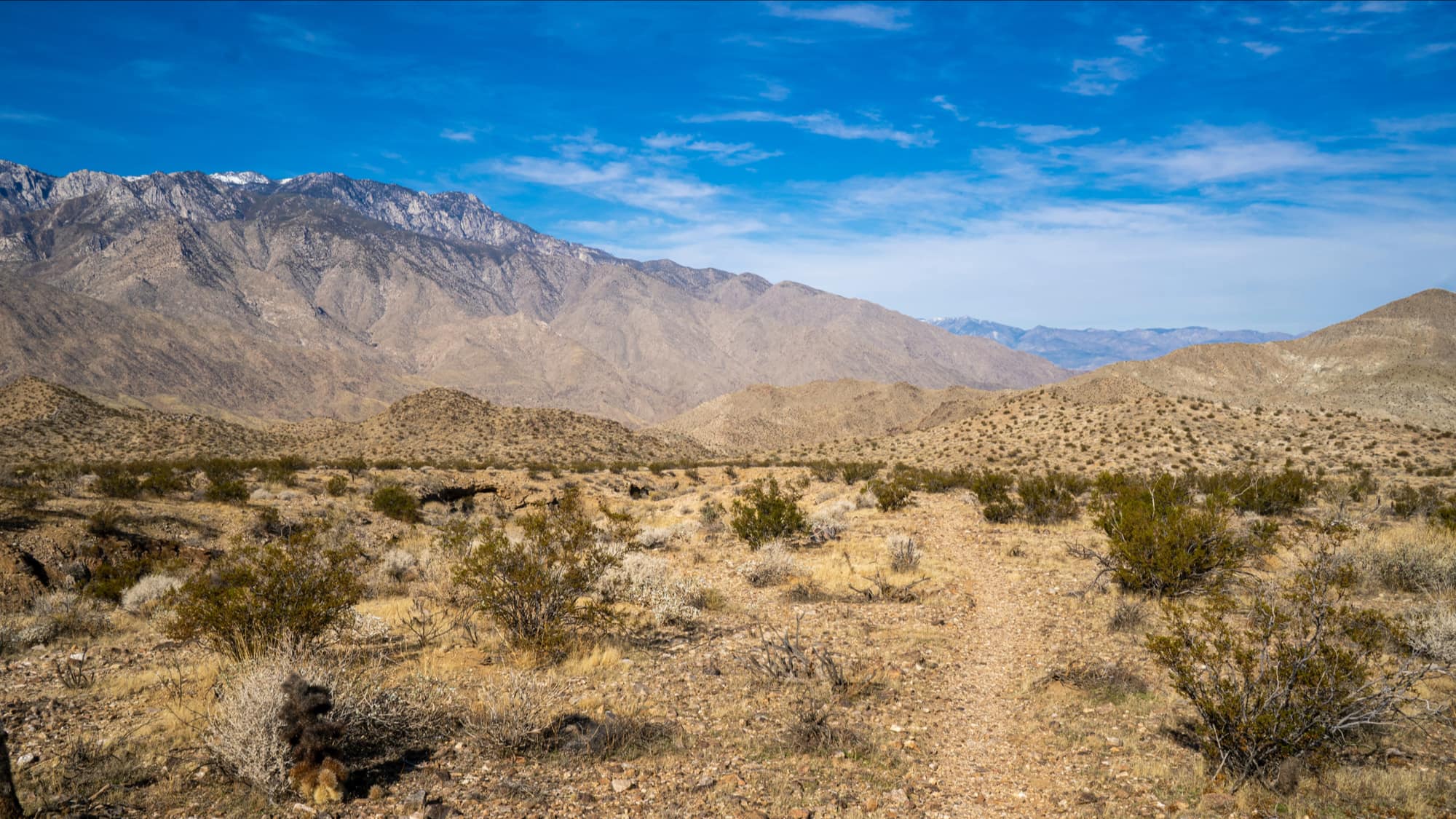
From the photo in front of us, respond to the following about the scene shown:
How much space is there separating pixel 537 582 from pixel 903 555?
8.33 m

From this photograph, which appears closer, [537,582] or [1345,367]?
[537,582]

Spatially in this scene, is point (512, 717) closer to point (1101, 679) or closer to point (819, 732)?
point (819, 732)

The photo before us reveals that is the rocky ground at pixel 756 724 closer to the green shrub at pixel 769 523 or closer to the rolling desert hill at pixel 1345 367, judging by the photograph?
the green shrub at pixel 769 523

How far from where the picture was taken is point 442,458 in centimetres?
4481

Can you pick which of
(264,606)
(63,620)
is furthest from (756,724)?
(63,620)

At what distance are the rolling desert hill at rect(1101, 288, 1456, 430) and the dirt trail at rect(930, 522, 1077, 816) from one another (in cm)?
7096

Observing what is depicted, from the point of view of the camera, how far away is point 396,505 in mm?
21828

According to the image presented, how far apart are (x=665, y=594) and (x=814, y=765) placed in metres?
5.03

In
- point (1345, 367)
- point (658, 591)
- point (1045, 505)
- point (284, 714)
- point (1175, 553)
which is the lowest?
point (658, 591)

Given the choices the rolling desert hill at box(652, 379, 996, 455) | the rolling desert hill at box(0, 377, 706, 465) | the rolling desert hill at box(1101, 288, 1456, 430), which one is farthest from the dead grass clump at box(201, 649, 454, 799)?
the rolling desert hill at box(1101, 288, 1456, 430)

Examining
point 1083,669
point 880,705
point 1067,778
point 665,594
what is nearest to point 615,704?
point 880,705

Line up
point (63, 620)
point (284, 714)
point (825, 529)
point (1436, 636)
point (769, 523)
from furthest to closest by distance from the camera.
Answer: point (825, 529), point (769, 523), point (63, 620), point (1436, 636), point (284, 714)

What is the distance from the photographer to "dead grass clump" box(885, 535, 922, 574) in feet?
45.3

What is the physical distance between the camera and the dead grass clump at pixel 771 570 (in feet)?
43.0
